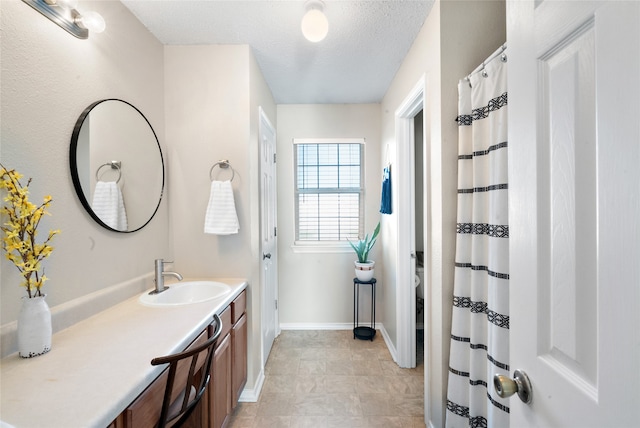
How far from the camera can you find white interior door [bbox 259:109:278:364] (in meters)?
2.31

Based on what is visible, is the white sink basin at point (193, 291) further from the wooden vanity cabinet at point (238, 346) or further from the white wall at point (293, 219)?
the white wall at point (293, 219)

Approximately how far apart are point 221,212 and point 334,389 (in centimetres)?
151

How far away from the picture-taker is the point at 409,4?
1.55 meters

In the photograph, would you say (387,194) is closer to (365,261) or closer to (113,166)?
(365,261)

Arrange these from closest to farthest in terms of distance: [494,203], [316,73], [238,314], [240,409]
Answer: [494,203], [238,314], [240,409], [316,73]

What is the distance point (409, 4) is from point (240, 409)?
2.68m

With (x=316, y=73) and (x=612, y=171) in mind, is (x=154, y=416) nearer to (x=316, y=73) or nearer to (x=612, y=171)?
(x=612, y=171)

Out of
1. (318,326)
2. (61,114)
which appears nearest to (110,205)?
(61,114)

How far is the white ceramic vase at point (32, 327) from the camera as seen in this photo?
0.91m

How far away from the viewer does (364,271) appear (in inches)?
109

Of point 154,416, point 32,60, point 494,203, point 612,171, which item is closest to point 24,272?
point 154,416

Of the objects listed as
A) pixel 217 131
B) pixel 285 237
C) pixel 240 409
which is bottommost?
pixel 240 409

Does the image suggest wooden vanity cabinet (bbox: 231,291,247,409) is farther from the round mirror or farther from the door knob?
the door knob

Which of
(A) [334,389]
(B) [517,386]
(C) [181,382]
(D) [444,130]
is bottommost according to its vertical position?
(A) [334,389]
